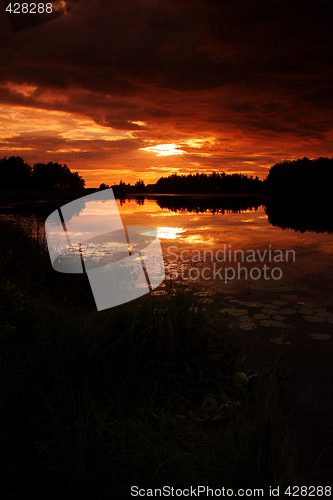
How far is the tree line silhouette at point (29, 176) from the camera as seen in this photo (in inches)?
3051

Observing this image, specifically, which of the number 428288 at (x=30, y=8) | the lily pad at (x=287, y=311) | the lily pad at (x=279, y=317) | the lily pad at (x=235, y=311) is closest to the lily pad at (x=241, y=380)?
the lily pad at (x=235, y=311)

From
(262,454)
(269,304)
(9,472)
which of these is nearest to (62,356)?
(9,472)

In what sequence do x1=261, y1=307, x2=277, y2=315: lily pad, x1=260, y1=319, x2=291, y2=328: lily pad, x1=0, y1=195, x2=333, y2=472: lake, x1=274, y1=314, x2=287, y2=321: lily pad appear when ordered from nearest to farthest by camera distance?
x1=0, y1=195, x2=333, y2=472: lake
x1=260, y1=319, x2=291, y2=328: lily pad
x1=274, y1=314, x2=287, y2=321: lily pad
x1=261, y1=307, x2=277, y2=315: lily pad

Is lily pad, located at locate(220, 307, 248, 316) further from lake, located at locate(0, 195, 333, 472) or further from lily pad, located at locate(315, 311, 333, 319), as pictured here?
lily pad, located at locate(315, 311, 333, 319)

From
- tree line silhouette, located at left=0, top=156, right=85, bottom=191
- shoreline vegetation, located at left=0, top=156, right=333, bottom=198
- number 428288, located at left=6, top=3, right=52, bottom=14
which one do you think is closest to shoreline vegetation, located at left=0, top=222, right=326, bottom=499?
number 428288, located at left=6, top=3, right=52, bottom=14

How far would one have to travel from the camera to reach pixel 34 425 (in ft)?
8.36

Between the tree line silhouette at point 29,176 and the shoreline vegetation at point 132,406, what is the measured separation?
8441 centimetres

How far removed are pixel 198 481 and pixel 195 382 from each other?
156 cm

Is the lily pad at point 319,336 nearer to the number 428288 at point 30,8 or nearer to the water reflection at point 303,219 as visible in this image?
the number 428288 at point 30,8

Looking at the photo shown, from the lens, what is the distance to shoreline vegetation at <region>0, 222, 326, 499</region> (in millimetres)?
1955

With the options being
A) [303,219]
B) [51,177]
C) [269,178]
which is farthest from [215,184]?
[303,219]

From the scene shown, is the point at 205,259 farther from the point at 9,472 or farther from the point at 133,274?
the point at 9,472

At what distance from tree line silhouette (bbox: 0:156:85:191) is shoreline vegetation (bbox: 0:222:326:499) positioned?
8441 cm

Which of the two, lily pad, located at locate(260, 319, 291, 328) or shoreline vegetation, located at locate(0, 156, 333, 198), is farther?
shoreline vegetation, located at locate(0, 156, 333, 198)
